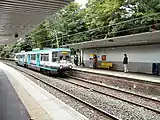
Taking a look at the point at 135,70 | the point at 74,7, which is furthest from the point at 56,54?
the point at 74,7

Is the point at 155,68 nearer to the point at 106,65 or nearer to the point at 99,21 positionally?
the point at 106,65

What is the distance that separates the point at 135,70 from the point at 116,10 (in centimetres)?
993

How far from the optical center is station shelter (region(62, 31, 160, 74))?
56.5ft

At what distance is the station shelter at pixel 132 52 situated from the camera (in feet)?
56.5

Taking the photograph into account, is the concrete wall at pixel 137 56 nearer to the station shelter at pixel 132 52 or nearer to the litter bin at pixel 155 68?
the station shelter at pixel 132 52

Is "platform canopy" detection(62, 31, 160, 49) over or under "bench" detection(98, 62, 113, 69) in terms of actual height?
over

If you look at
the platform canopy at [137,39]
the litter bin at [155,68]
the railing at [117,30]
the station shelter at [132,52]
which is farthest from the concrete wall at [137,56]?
the railing at [117,30]

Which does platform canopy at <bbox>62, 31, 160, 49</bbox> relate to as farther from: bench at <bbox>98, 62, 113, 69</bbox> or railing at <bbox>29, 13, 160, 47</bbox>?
bench at <bbox>98, 62, 113, 69</bbox>

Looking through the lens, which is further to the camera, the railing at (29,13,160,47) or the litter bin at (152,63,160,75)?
the railing at (29,13,160,47)

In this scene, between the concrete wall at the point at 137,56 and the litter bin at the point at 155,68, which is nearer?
the litter bin at the point at 155,68

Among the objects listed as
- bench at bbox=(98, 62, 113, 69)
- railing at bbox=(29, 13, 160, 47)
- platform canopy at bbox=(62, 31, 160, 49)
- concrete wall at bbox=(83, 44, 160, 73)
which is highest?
railing at bbox=(29, 13, 160, 47)

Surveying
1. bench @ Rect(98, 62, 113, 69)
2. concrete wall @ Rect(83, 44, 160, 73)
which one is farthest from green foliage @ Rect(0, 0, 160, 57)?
bench @ Rect(98, 62, 113, 69)

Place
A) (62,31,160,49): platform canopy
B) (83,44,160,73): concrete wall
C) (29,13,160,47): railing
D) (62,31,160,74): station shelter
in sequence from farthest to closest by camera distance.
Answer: (29,13,160,47): railing → (83,44,160,73): concrete wall → (62,31,160,74): station shelter → (62,31,160,49): platform canopy

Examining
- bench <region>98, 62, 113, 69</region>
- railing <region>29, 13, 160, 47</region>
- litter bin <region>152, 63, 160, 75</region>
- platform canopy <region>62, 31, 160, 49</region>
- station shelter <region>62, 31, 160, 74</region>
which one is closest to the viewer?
platform canopy <region>62, 31, 160, 49</region>
